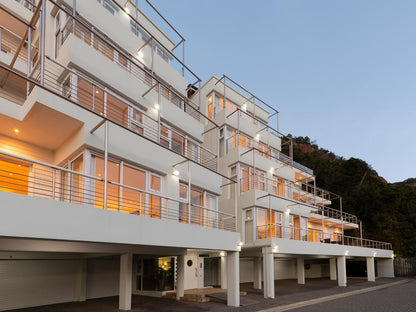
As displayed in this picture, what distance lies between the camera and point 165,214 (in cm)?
1216

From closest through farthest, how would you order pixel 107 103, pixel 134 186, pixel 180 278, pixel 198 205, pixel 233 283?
pixel 134 186
pixel 233 283
pixel 107 103
pixel 180 278
pixel 198 205

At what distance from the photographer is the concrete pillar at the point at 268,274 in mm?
15078

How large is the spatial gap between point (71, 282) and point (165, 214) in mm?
4656

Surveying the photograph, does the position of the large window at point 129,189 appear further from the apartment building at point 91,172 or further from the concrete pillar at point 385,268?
the concrete pillar at point 385,268

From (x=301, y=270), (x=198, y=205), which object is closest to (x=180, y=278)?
(x=198, y=205)

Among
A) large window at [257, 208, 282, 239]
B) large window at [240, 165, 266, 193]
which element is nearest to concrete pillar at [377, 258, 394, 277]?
large window at [257, 208, 282, 239]

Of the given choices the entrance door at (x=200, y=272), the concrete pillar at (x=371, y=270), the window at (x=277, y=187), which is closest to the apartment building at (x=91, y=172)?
the entrance door at (x=200, y=272)

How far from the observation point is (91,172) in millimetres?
10297

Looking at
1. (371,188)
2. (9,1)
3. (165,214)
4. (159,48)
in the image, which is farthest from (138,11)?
(371,188)

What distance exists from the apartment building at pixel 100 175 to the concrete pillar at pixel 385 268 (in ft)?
46.5

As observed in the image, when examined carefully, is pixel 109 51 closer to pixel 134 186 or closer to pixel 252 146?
pixel 134 186

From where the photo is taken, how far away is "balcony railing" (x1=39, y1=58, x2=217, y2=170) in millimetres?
11055

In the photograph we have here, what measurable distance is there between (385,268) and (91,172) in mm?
30306

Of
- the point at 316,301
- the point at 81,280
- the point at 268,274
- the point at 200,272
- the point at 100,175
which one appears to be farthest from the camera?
the point at 200,272
